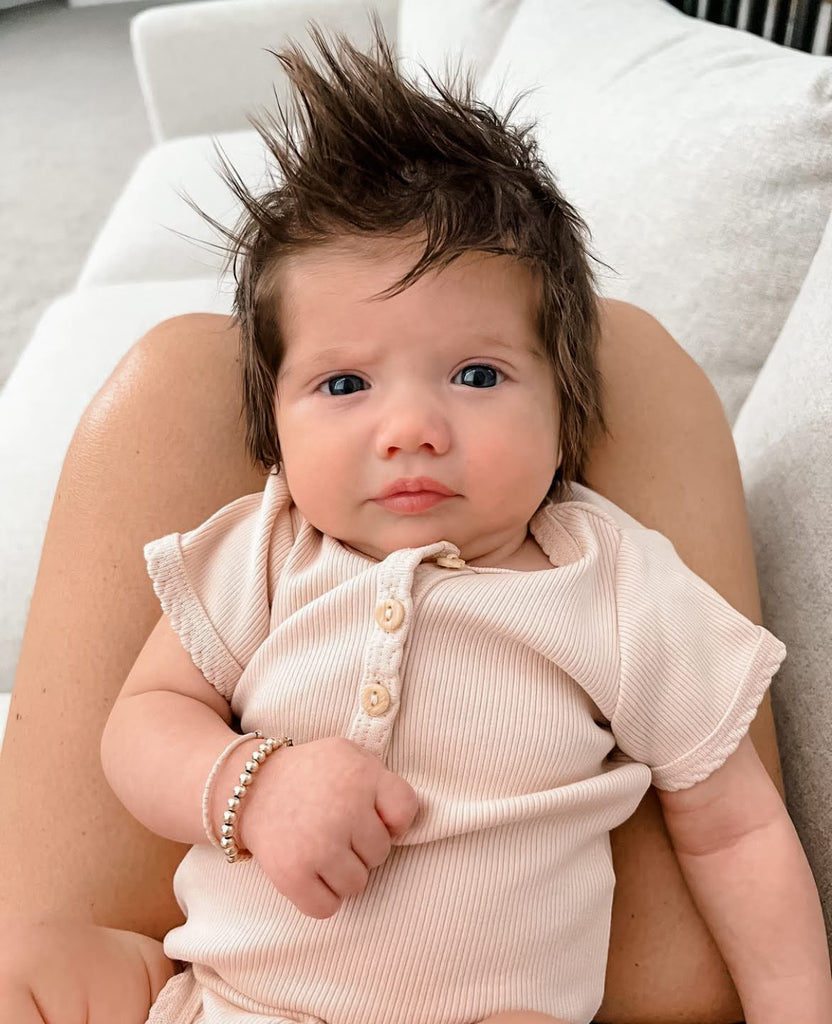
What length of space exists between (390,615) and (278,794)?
17 cm

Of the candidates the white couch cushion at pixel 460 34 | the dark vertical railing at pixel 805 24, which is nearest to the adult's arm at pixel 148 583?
the dark vertical railing at pixel 805 24

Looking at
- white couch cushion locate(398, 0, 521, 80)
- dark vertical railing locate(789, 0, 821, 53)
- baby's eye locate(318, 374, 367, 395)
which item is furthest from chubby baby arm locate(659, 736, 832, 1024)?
white couch cushion locate(398, 0, 521, 80)

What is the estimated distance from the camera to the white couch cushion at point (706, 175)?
1.18m

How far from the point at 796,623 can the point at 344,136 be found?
2.09ft

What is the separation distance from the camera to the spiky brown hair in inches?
35.3

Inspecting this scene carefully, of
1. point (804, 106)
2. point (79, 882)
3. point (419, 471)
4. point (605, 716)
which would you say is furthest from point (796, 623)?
point (79, 882)

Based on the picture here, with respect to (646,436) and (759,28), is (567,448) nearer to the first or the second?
(646,436)

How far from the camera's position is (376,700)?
0.83 meters

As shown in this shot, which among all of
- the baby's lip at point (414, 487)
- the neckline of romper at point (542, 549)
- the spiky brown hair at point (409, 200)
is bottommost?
the neckline of romper at point (542, 549)

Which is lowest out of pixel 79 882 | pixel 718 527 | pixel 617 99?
pixel 79 882

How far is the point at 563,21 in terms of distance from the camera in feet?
5.45

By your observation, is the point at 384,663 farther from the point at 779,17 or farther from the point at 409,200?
the point at 779,17

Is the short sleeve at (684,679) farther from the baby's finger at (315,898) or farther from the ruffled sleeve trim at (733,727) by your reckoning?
the baby's finger at (315,898)

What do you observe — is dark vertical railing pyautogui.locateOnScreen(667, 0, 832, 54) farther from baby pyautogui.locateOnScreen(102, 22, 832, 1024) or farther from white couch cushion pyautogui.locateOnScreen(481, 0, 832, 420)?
baby pyautogui.locateOnScreen(102, 22, 832, 1024)
